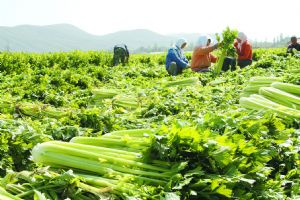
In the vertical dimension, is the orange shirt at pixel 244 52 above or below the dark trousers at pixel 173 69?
above

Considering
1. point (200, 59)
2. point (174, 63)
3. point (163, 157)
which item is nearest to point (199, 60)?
point (200, 59)

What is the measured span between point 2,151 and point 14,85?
6.69m

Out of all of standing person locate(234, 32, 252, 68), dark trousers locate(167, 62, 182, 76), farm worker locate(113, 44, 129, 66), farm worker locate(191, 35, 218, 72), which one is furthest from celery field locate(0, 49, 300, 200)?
farm worker locate(113, 44, 129, 66)

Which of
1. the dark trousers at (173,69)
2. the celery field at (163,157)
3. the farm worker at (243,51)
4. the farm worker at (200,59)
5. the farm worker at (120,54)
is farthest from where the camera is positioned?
the farm worker at (120,54)

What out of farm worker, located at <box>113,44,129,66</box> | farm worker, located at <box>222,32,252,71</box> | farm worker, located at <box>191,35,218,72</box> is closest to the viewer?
farm worker, located at <box>191,35,218,72</box>

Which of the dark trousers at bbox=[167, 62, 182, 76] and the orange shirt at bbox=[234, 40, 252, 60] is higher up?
the orange shirt at bbox=[234, 40, 252, 60]

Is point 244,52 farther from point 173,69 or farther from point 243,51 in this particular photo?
point 173,69

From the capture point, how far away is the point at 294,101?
541 centimetres

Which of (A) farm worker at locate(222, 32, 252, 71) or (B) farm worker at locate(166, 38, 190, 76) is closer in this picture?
(B) farm worker at locate(166, 38, 190, 76)

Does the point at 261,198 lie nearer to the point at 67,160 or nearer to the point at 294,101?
the point at 67,160

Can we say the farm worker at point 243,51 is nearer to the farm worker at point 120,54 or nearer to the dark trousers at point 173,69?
the dark trousers at point 173,69

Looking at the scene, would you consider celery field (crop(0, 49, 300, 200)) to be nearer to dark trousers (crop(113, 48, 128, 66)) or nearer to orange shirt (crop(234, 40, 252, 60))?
orange shirt (crop(234, 40, 252, 60))

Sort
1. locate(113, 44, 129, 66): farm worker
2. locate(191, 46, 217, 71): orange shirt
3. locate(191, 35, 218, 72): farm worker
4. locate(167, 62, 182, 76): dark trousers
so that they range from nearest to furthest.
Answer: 1. locate(191, 35, 218, 72): farm worker
2. locate(191, 46, 217, 71): orange shirt
3. locate(167, 62, 182, 76): dark trousers
4. locate(113, 44, 129, 66): farm worker

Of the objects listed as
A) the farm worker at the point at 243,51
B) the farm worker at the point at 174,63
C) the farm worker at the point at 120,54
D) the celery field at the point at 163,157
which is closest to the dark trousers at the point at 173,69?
the farm worker at the point at 174,63
